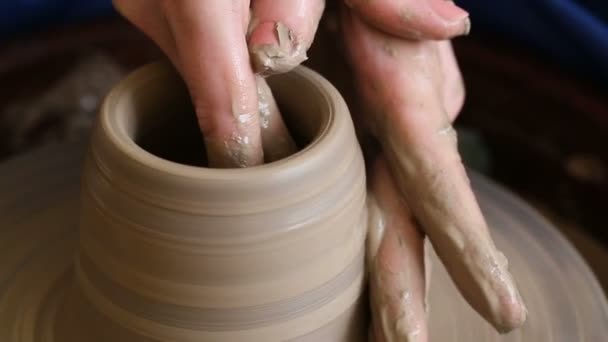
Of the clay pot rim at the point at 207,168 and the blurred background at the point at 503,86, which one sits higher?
the clay pot rim at the point at 207,168

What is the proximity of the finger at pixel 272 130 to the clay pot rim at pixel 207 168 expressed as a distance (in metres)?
0.04

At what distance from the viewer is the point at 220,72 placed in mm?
901

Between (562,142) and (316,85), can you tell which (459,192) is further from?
(562,142)

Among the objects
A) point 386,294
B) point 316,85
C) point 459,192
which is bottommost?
point 386,294

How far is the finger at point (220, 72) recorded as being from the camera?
899 mm

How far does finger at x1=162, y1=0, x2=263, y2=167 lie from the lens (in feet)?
2.95

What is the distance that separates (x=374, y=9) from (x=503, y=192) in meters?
0.57

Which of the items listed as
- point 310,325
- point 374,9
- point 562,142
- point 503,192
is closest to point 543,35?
point 562,142

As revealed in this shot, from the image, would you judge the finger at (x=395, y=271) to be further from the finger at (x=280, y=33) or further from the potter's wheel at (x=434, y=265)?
the finger at (x=280, y=33)

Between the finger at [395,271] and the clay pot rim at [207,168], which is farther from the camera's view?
the finger at [395,271]

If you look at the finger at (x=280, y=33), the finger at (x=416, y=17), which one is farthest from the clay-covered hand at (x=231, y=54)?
the finger at (x=416, y=17)

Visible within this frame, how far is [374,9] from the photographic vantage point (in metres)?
1.05

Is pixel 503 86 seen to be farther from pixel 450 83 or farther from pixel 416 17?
pixel 416 17

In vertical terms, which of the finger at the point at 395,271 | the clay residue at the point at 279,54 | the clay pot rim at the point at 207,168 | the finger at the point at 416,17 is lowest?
the finger at the point at 395,271
